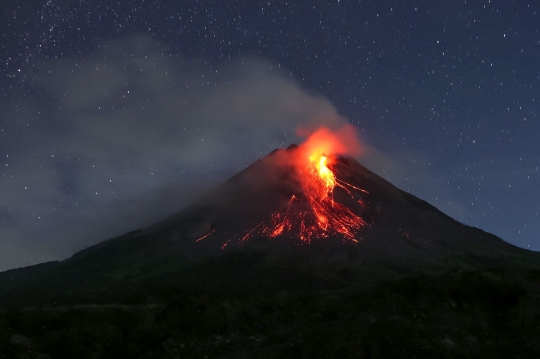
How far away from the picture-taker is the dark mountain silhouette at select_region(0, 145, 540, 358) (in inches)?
959

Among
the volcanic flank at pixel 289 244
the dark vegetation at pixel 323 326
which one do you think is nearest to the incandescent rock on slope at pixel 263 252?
the volcanic flank at pixel 289 244

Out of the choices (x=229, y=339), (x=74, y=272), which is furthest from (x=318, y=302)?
(x=74, y=272)

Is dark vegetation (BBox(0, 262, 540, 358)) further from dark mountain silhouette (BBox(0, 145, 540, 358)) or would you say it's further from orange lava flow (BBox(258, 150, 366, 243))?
orange lava flow (BBox(258, 150, 366, 243))

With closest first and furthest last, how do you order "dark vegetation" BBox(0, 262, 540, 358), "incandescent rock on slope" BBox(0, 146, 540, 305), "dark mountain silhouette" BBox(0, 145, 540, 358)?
"dark vegetation" BBox(0, 262, 540, 358)
"dark mountain silhouette" BBox(0, 145, 540, 358)
"incandescent rock on slope" BBox(0, 146, 540, 305)

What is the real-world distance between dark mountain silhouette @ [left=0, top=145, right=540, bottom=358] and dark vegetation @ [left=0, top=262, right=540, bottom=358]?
10cm

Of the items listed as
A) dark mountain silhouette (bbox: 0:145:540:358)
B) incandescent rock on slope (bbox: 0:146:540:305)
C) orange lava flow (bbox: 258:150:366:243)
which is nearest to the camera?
dark mountain silhouette (bbox: 0:145:540:358)

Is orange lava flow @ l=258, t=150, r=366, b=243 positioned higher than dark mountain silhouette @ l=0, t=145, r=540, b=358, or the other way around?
orange lava flow @ l=258, t=150, r=366, b=243

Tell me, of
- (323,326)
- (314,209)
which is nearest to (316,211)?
(314,209)

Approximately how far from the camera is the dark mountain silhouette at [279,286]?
24.4 meters

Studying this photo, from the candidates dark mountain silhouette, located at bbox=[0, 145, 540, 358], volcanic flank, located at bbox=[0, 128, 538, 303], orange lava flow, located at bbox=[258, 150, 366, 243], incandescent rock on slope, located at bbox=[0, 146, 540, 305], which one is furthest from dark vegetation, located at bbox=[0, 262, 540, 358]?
orange lava flow, located at bbox=[258, 150, 366, 243]

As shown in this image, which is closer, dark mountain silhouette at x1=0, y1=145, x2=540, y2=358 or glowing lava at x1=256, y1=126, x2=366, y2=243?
dark mountain silhouette at x1=0, y1=145, x2=540, y2=358

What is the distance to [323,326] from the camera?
2444 centimetres

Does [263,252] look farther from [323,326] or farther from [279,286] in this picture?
[323,326]

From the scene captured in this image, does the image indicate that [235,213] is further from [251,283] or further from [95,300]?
[95,300]
